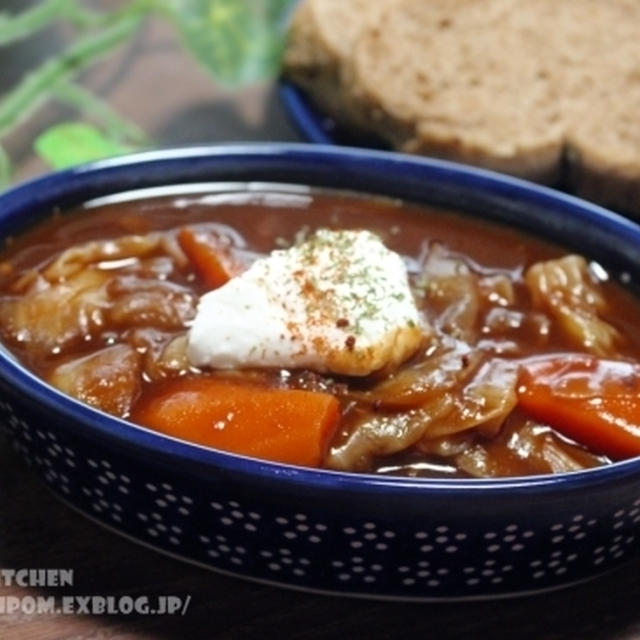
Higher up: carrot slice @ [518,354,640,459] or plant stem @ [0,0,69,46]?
plant stem @ [0,0,69,46]

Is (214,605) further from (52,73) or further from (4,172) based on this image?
(52,73)

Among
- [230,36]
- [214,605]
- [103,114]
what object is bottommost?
[214,605]

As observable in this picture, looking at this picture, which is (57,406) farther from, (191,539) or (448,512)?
(448,512)

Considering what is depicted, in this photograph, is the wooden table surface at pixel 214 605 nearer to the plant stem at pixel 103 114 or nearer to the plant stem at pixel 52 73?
the plant stem at pixel 52 73

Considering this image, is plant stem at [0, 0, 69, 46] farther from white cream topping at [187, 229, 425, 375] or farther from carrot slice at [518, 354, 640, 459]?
carrot slice at [518, 354, 640, 459]

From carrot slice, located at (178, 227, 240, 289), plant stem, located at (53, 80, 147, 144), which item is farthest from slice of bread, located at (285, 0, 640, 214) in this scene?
carrot slice, located at (178, 227, 240, 289)

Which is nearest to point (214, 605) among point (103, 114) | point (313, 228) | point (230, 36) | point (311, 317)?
point (311, 317)
